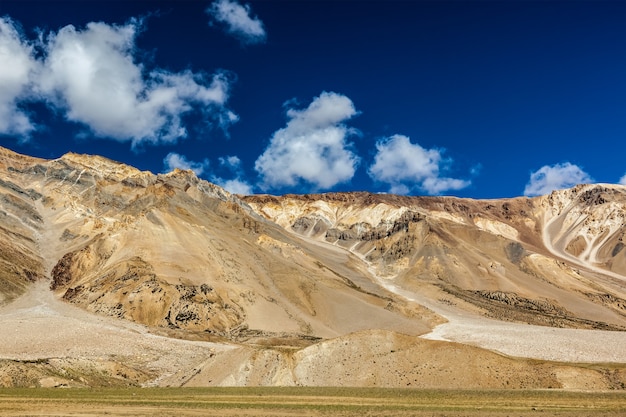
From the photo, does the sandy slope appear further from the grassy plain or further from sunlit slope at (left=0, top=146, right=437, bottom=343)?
the grassy plain

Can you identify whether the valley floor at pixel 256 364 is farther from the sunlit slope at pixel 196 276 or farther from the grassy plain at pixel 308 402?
the sunlit slope at pixel 196 276

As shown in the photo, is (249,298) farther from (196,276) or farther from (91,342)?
(91,342)

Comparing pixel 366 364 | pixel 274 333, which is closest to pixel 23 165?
pixel 274 333

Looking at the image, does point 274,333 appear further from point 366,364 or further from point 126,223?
point 126,223

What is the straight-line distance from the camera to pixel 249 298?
253 ft

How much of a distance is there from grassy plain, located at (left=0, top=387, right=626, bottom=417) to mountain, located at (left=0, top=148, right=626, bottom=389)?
383 cm

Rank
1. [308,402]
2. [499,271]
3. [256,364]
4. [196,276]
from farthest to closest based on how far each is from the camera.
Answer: [499,271]
[196,276]
[256,364]
[308,402]

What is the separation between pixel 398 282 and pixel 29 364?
105809 millimetres

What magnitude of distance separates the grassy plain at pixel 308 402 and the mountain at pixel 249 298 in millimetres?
3831

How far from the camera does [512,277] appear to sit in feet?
417

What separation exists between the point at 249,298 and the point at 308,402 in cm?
4721

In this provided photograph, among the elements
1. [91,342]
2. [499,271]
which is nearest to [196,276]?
[91,342]

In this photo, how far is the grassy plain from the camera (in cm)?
2680

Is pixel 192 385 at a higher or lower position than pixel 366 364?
lower
